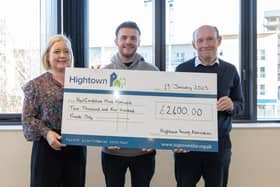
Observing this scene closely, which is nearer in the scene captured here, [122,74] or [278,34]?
[122,74]

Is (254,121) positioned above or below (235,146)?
above

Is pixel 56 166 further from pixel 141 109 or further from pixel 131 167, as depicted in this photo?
pixel 141 109

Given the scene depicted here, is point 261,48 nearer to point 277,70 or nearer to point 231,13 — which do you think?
point 277,70

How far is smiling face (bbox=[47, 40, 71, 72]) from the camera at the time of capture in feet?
5.62

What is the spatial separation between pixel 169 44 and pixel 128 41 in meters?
1.02

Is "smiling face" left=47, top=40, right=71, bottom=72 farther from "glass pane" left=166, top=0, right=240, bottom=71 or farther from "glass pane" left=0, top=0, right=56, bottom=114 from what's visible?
"glass pane" left=166, top=0, right=240, bottom=71

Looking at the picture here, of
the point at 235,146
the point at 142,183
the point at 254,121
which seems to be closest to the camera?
the point at 142,183

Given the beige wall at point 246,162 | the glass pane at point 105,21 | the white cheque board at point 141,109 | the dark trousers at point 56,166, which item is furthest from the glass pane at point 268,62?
the dark trousers at point 56,166

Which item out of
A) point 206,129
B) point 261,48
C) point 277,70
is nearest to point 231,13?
point 261,48

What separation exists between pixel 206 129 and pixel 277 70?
1487 mm

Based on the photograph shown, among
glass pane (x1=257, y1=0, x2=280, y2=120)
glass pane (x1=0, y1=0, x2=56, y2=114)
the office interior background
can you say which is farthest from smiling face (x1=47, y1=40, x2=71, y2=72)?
glass pane (x1=257, y1=0, x2=280, y2=120)

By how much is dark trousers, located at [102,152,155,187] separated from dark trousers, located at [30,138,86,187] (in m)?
0.16

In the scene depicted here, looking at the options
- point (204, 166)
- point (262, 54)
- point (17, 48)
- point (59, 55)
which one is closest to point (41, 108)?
point (59, 55)

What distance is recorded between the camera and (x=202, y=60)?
183cm
